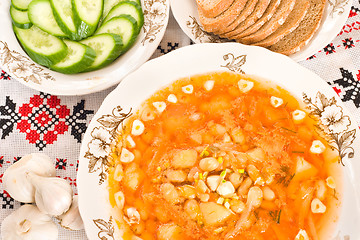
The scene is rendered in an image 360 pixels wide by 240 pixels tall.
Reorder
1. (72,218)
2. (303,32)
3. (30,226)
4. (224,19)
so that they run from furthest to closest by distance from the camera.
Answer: (303,32), (224,19), (72,218), (30,226)

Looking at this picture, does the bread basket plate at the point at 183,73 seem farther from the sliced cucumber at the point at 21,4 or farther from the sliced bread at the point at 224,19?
the sliced cucumber at the point at 21,4

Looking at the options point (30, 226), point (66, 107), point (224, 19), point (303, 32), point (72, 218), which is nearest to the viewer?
point (30, 226)

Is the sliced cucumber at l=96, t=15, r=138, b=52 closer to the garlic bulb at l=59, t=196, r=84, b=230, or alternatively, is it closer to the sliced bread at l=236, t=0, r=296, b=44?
the sliced bread at l=236, t=0, r=296, b=44

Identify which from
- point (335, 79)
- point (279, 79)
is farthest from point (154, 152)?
→ point (335, 79)

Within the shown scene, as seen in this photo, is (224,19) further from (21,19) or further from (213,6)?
(21,19)

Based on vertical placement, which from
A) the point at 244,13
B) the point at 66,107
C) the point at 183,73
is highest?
the point at 244,13

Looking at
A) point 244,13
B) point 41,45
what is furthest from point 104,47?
point 244,13

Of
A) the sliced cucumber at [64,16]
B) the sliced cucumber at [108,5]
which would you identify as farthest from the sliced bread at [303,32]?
the sliced cucumber at [64,16]
